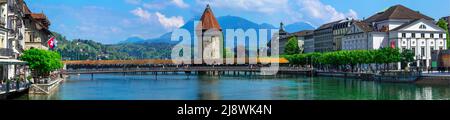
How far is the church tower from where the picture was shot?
13175 cm

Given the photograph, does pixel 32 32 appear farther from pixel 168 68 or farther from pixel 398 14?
pixel 398 14

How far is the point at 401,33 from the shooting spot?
92750 mm

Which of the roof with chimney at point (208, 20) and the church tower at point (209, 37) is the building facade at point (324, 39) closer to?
the church tower at point (209, 37)

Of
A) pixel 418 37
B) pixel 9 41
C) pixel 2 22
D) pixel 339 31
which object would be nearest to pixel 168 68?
pixel 418 37

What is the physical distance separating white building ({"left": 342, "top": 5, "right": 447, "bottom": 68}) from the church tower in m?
36.7

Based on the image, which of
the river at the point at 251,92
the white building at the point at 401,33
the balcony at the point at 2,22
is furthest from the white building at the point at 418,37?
the balcony at the point at 2,22

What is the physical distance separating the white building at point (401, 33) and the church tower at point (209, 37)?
36659 mm

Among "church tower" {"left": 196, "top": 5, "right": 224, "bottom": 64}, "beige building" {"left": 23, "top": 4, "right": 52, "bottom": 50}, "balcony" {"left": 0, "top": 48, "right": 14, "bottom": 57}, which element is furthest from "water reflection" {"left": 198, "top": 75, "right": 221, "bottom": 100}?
"church tower" {"left": 196, "top": 5, "right": 224, "bottom": 64}

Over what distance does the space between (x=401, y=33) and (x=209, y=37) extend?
52966 mm

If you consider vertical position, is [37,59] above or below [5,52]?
below

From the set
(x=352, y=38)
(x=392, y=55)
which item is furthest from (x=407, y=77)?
(x=352, y=38)
